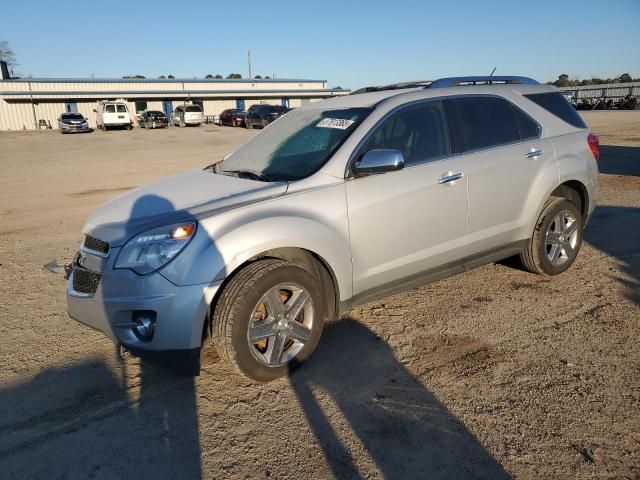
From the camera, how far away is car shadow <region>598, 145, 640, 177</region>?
37.3 feet

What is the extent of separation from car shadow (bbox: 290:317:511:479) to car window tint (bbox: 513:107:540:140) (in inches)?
93.2

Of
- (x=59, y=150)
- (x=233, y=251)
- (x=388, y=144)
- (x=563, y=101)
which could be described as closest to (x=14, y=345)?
(x=233, y=251)

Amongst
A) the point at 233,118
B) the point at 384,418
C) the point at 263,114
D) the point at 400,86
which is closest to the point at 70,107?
the point at 233,118

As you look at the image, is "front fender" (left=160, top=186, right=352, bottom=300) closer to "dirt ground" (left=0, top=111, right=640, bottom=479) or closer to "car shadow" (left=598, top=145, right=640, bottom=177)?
"dirt ground" (left=0, top=111, right=640, bottom=479)

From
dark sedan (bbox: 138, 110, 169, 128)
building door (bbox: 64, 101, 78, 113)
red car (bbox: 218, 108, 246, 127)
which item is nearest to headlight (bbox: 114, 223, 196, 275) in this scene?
red car (bbox: 218, 108, 246, 127)

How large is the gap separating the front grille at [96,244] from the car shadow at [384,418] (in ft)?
4.93

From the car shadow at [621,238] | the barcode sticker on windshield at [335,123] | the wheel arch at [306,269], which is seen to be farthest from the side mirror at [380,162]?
the car shadow at [621,238]

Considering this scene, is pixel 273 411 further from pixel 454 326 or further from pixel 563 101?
pixel 563 101

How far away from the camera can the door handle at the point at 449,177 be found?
3902 mm

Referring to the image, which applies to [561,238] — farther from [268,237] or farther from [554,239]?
[268,237]

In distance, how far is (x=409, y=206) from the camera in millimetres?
3742

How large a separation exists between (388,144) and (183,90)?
2001 inches

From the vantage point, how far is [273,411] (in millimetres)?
3016

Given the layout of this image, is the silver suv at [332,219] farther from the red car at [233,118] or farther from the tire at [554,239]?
the red car at [233,118]
